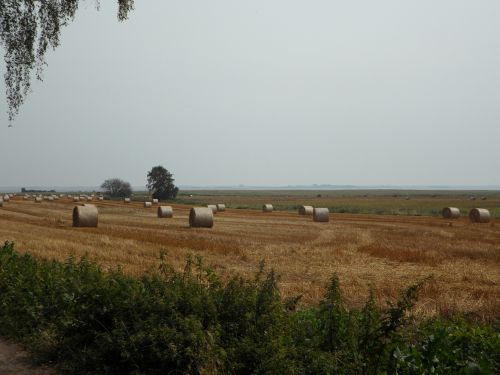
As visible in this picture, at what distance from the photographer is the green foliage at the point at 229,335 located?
5480 mm

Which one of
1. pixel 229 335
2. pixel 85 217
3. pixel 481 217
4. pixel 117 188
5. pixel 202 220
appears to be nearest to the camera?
pixel 229 335

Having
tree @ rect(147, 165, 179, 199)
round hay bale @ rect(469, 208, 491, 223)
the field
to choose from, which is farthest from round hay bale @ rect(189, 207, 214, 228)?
tree @ rect(147, 165, 179, 199)

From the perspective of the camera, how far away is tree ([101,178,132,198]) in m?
134

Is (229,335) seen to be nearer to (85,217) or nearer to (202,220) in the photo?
(202,220)

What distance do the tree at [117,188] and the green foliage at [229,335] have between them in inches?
5101

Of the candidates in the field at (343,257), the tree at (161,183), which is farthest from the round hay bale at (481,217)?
the tree at (161,183)

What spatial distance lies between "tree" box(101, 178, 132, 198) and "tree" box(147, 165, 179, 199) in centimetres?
2378

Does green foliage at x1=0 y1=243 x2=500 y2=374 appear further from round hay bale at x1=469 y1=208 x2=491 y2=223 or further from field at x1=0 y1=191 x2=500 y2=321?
round hay bale at x1=469 y1=208 x2=491 y2=223

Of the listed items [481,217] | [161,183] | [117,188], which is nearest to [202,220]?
[481,217]

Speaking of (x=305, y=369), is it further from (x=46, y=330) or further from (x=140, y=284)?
→ (x=46, y=330)

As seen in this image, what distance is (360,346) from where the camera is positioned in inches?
222

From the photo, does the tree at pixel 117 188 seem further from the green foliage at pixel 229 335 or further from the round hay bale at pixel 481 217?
the green foliage at pixel 229 335

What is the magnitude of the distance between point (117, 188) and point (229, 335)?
5268 inches

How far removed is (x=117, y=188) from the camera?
135 meters
